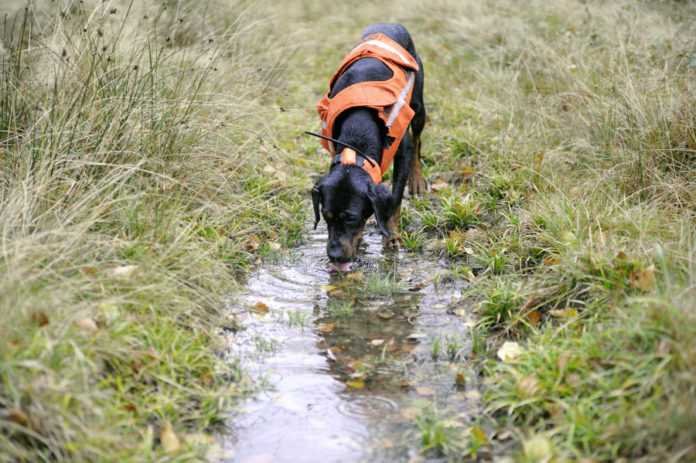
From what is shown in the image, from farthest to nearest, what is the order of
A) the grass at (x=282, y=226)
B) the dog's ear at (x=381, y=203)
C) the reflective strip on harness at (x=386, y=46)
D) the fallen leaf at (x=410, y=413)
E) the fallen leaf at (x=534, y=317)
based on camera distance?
the reflective strip on harness at (x=386, y=46) < the dog's ear at (x=381, y=203) < the fallen leaf at (x=534, y=317) < the fallen leaf at (x=410, y=413) < the grass at (x=282, y=226)

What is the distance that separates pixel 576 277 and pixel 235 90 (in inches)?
129

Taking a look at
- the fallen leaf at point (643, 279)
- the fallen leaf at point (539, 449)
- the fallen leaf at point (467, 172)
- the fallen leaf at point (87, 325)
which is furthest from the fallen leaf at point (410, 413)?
the fallen leaf at point (467, 172)

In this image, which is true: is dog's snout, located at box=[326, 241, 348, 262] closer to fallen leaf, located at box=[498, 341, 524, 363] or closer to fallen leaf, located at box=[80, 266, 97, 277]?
fallen leaf, located at box=[498, 341, 524, 363]

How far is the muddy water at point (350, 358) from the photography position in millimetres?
3016

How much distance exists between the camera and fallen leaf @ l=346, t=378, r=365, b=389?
3376mm

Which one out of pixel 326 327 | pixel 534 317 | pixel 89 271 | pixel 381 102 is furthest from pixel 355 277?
pixel 89 271

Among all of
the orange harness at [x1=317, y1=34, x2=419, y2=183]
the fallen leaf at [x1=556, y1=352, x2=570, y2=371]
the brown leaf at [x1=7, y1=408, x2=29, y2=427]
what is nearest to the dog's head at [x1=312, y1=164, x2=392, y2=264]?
the orange harness at [x1=317, y1=34, x2=419, y2=183]

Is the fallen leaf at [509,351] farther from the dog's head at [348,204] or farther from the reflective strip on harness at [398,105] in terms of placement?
the reflective strip on harness at [398,105]

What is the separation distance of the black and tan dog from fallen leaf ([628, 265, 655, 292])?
153 centimetres

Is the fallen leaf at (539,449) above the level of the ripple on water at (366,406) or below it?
above

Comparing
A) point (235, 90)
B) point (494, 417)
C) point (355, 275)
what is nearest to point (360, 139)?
point (355, 275)

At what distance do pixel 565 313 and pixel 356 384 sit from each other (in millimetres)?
1030

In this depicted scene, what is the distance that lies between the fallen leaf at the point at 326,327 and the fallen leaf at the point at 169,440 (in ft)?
3.81

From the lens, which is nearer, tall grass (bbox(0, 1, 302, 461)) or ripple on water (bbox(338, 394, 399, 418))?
tall grass (bbox(0, 1, 302, 461))
